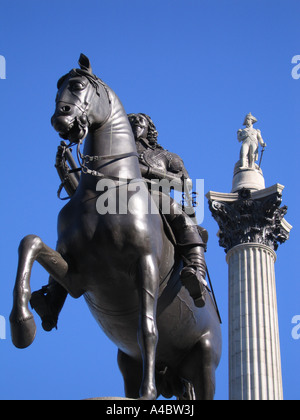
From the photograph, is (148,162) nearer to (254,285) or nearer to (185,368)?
(185,368)

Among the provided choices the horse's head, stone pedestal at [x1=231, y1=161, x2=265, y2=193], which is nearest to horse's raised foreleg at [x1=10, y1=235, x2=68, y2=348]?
the horse's head

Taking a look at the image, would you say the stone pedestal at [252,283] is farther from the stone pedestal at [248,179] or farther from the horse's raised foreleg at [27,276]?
the horse's raised foreleg at [27,276]

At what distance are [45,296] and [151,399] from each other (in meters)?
1.82

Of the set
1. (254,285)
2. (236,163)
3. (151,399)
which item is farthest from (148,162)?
(236,163)

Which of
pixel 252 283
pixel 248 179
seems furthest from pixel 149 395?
pixel 248 179

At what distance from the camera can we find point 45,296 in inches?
359

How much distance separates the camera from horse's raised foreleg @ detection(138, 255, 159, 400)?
8.17 meters

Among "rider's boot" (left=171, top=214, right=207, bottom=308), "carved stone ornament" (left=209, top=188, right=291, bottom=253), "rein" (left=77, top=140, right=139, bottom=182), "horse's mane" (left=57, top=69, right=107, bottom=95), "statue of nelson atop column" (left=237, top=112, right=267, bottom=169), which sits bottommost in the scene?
"rider's boot" (left=171, top=214, right=207, bottom=308)

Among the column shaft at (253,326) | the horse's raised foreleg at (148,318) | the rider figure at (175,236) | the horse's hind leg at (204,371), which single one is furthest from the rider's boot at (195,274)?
the column shaft at (253,326)

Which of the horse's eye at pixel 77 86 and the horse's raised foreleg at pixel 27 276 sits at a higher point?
the horse's eye at pixel 77 86

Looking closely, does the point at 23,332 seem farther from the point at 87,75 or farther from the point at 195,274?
the point at 87,75

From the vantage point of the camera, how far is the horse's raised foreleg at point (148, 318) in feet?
26.8

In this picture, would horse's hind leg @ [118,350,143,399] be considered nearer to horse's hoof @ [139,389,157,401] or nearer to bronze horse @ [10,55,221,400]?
bronze horse @ [10,55,221,400]

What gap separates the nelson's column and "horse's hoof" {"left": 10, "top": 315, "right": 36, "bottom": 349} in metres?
17.2
